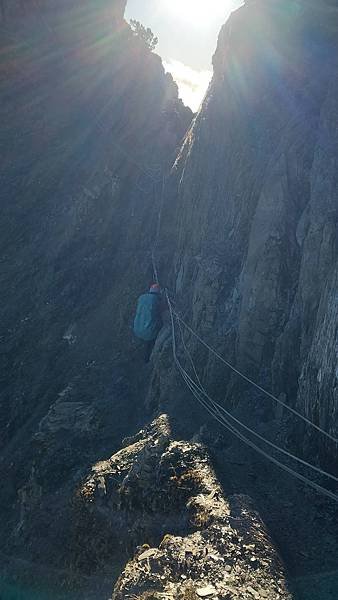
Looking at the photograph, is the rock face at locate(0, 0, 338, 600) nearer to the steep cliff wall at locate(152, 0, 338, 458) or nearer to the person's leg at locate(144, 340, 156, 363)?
the steep cliff wall at locate(152, 0, 338, 458)

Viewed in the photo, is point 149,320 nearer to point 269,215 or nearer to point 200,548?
point 269,215

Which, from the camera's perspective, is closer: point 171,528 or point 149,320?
point 171,528

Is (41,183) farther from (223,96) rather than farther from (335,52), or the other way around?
(335,52)

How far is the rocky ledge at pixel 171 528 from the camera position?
894 cm

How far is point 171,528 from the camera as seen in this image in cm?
1217

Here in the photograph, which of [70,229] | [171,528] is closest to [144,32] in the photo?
[70,229]

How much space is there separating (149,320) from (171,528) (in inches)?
533

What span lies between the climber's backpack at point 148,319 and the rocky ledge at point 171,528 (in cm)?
714

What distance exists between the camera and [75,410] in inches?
933

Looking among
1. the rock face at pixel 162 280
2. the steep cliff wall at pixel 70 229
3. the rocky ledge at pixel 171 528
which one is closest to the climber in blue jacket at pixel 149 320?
the rock face at pixel 162 280

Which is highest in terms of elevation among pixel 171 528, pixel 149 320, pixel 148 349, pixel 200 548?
pixel 149 320

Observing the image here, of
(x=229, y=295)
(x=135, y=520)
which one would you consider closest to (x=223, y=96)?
(x=229, y=295)

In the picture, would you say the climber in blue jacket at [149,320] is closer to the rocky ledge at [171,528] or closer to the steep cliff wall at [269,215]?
the steep cliff wall at [269,215]

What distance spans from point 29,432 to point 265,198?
54.8 ft
